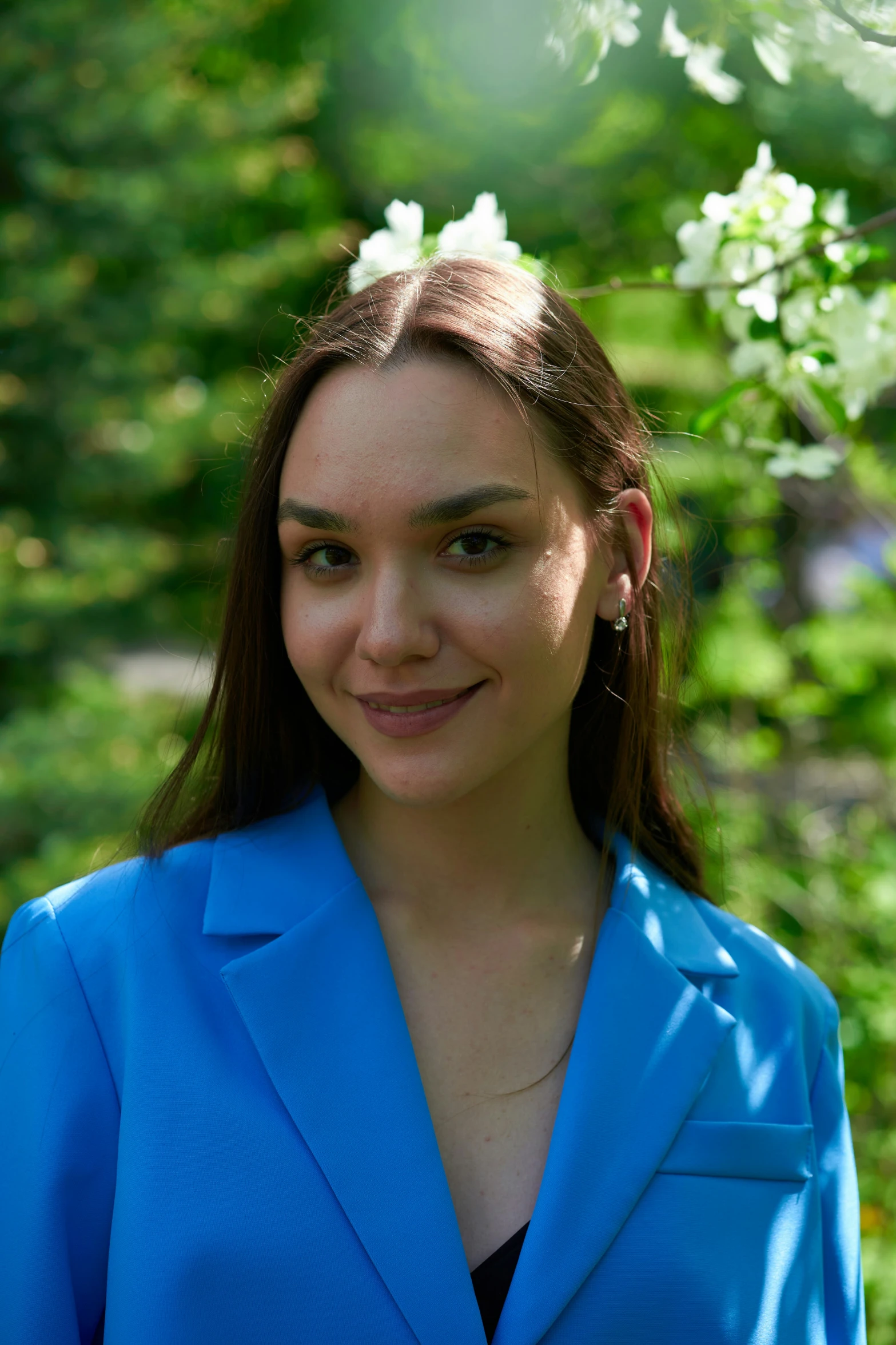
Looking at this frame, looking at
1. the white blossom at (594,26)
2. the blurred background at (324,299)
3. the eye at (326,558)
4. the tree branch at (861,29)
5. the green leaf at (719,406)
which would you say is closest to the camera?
the tree branch at (861,29)

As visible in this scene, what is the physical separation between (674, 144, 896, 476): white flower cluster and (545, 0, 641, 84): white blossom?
0.26 metres

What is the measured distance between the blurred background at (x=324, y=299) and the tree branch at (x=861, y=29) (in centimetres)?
200

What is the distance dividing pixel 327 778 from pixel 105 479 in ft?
15.4

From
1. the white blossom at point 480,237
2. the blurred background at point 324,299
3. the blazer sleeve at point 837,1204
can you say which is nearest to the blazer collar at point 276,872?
the blazer sleeve at point 837,1204

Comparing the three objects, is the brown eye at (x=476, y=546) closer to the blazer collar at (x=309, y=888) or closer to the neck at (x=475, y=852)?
the neck at (x=475, y=852)

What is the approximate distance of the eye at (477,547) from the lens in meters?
1.52

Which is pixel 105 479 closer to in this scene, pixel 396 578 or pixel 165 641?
pixel 165 641

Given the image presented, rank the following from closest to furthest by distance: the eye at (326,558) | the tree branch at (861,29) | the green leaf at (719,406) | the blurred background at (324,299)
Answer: the tree branch at (861,29) → the eye at (326,558) → the green leaf at (719,406) → the blurred background at (324,299)

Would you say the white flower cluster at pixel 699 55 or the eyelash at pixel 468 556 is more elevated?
the white flower cluster at pixel 699 55

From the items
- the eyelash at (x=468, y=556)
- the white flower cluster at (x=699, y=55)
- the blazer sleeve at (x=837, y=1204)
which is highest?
the white flower cluster at (x=699, y=55)

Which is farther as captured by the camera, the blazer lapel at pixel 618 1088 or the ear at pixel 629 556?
the ear at pixel 629 556

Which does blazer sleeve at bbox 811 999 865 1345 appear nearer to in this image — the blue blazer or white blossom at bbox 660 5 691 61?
the blue blazer

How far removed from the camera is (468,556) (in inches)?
60.0

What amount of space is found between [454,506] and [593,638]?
542 millimetres
